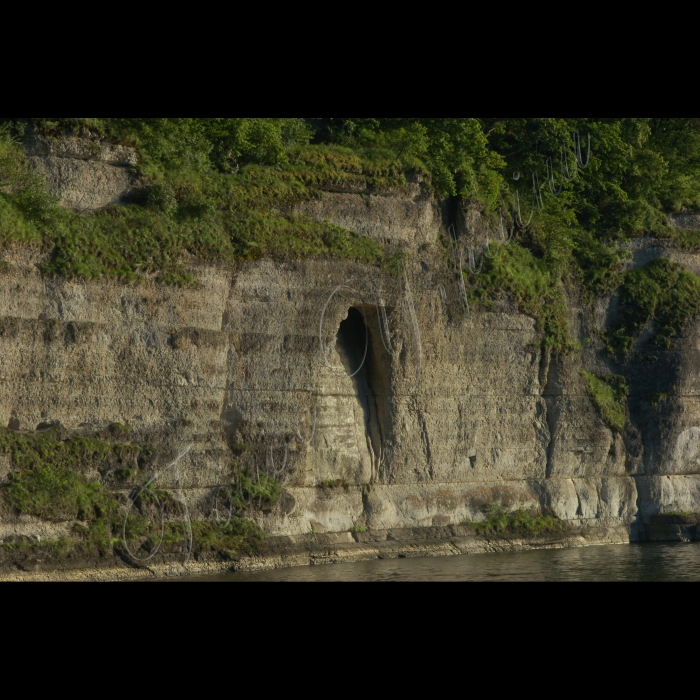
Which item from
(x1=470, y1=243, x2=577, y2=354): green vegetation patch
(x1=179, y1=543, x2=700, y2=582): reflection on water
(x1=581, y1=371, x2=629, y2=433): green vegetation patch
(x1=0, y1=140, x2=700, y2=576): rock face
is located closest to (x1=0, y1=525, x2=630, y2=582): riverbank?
(x1=0, y1=140, x2=700, y2=576): rock face

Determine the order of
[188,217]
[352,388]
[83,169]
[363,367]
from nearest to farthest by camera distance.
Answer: [83,169], [188,217], [352,388], [363,367]

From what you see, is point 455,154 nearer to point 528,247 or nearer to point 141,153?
point 528,247

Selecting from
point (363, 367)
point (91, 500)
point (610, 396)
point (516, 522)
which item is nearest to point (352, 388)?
point (363, 367)

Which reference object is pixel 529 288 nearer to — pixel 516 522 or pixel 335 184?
pixel 516 522

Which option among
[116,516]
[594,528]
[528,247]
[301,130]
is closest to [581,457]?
[594,528]

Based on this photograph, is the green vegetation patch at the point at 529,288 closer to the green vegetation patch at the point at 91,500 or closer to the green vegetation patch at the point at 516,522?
the green vegetation patch at the point at 516,522

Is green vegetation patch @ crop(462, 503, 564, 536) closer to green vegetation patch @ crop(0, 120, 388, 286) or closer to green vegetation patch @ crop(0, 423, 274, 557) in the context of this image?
green vegetation patch @ crop(0, 120, 388, 286)
